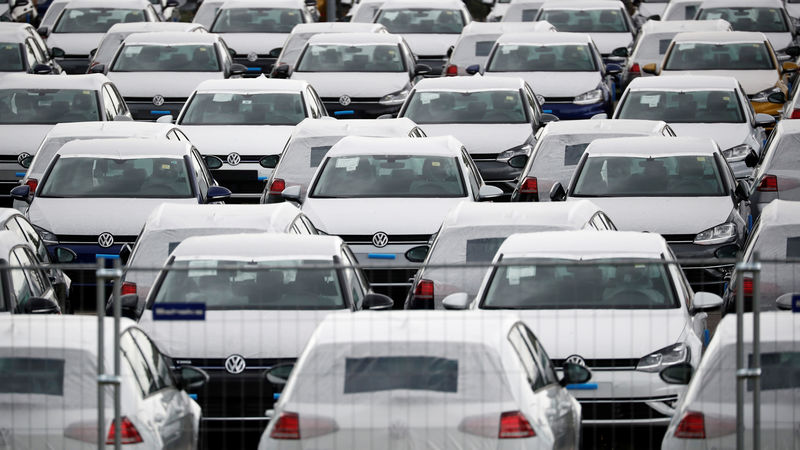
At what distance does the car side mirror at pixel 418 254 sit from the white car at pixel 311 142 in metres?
3.69

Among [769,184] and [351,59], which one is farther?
[351,59]

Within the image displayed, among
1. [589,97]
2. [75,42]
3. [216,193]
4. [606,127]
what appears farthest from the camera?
[75,42]

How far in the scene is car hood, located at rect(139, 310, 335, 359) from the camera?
11.5 m

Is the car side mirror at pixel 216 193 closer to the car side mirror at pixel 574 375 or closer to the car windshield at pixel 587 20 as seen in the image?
the car side mirror at pixel 574 375

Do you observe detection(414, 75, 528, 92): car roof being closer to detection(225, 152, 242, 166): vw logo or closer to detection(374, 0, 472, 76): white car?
detection(225, 152, 242, 166): vw logo

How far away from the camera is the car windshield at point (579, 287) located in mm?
12227

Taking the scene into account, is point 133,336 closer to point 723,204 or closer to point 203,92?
point 723,204

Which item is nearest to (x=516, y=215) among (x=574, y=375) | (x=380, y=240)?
(x=380, y=240)

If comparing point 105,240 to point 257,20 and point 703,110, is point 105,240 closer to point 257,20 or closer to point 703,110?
point 703,110

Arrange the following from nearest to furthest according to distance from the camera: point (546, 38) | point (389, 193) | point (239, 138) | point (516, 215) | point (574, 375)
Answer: point (574, 375)
point (516, 215)
point (389, 193)
point (239, 138)
point (546, 38)

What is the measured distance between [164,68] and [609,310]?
16.1 metres

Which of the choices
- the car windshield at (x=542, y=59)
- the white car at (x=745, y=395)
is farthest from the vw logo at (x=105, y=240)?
the car windshield at (x=542, y=59)

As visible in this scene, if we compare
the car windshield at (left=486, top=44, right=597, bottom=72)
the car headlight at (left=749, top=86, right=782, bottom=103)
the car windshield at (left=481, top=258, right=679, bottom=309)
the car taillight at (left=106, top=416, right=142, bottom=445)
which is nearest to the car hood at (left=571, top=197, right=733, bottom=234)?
the car windshield at (left=481, top=258, right=679, bottom=309)

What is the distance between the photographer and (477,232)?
14.7 meters
